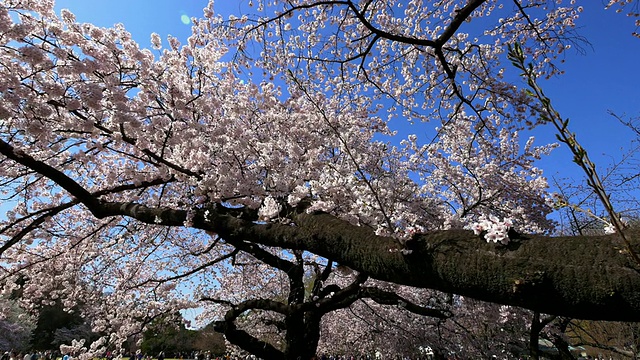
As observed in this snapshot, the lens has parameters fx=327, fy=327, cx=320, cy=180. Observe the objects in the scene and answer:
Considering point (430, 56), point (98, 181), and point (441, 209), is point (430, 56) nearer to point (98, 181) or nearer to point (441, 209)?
point (441, 209)

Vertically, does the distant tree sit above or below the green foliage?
above

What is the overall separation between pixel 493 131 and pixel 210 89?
5283mm

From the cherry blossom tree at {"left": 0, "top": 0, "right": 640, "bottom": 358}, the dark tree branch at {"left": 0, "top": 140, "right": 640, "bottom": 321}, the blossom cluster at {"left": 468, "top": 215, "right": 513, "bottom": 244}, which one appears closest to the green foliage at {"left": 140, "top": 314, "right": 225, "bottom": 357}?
the cherry blossom tree at {"left": 0, "top": 0, "right": 640, "bottom": 358}

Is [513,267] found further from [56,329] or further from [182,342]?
[182,342]

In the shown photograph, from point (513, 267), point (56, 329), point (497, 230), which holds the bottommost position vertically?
point (513, 267)

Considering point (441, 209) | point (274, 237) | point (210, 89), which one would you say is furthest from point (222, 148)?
point (441, 209)

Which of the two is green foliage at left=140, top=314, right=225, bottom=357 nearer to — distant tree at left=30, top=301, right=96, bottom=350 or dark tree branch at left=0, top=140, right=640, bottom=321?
distant tree at left=30, top=301, right=96, bottom=350

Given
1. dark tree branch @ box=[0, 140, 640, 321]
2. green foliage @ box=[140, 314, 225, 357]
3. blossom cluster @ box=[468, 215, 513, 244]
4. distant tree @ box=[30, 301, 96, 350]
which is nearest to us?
dark tree branch @ box=[0, 140, 640, 321]

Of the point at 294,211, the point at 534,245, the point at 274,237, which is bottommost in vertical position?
the point at 534,245

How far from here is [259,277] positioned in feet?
35.7

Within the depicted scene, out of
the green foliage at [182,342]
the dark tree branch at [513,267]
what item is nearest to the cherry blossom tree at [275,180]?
the dark tree branch at [513,267]

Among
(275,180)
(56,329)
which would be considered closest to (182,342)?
(56,329)

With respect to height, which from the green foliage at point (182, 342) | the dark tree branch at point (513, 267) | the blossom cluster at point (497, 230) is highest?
the blossom cluster at point (497, 230)

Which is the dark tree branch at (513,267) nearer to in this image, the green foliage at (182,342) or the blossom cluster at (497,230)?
the blossom cluster at (497,230)
